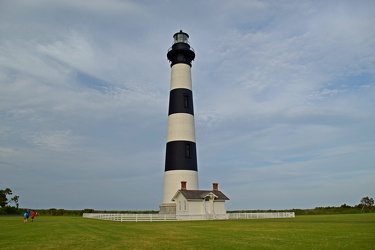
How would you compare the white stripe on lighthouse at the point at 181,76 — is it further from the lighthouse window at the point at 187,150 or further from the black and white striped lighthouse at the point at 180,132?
the lighthouse window at the point at 187,150

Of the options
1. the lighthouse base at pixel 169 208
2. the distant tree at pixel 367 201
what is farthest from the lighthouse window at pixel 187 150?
the distant tree at pixel 367 201

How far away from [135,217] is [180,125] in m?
10.4

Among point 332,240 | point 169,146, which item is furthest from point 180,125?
point 332,240

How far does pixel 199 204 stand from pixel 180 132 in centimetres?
742

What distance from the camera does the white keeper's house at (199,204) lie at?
3183 centimetres

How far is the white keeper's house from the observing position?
104 feet

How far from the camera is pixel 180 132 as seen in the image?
34.7 metres

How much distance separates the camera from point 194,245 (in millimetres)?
11469

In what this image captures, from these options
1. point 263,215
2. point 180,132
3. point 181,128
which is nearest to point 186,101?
point 181,128

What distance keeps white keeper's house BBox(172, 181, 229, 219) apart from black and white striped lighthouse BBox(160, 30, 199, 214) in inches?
35.3

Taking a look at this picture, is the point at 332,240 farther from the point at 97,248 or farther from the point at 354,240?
the point at 97,248

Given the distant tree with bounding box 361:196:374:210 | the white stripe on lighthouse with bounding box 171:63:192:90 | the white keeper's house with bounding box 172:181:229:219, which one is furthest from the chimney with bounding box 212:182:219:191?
the distant tree with bounding box 361:196:374:210

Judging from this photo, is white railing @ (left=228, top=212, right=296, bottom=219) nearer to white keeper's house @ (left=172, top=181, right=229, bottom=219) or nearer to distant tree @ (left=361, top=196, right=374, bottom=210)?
white keeper's house @ (left=172, top=181, right=229, bottom=219)

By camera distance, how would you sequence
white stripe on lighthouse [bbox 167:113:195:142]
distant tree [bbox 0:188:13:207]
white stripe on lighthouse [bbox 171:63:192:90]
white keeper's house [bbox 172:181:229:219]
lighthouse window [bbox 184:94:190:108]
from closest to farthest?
1. white keeper's house [bbox 172:181:229:219]
2. white stripe on lighthouse [bbox 167:113:195:142]
3. lighthouse window [bbox 184:94:190:108]
4. white stripe on lighthouse [bbox 171:63:192:90]
5. distant tree [bbox 0:188:13:207]
